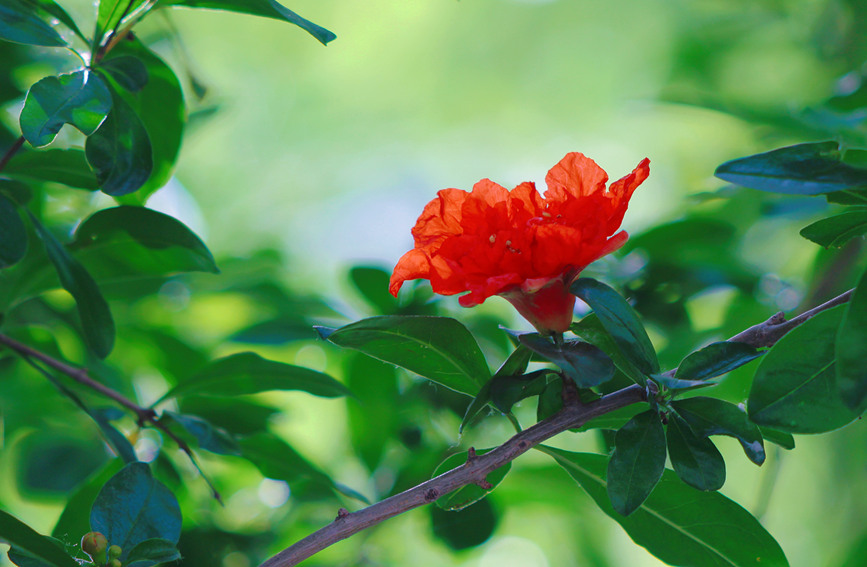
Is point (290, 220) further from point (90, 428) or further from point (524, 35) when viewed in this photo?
point (90, 428)

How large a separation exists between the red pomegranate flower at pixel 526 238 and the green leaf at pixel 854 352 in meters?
0.15

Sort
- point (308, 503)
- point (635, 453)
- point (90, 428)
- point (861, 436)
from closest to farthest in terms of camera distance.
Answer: point (635, 453), point (308, 503), point (90, 428), point (861, 436)

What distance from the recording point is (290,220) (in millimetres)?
2838

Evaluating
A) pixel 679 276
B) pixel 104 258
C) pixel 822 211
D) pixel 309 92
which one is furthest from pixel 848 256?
pixel 309 92

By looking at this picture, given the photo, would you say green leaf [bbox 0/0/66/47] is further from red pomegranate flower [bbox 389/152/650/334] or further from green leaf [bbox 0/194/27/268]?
red pomegranate flower [bbox 389/152/650/334]

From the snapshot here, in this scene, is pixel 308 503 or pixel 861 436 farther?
pixel 861 436

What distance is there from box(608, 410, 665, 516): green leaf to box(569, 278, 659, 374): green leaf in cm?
4

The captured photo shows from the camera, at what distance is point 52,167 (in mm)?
765

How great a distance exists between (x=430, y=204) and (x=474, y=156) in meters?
2.38

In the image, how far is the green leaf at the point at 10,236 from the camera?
676 millimetres

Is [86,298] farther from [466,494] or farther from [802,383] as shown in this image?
[802,383]

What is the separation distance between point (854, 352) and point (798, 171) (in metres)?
0.12

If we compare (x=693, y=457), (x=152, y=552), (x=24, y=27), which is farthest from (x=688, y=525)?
(x=24, y=27)

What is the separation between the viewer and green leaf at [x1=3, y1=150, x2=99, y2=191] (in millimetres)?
759
